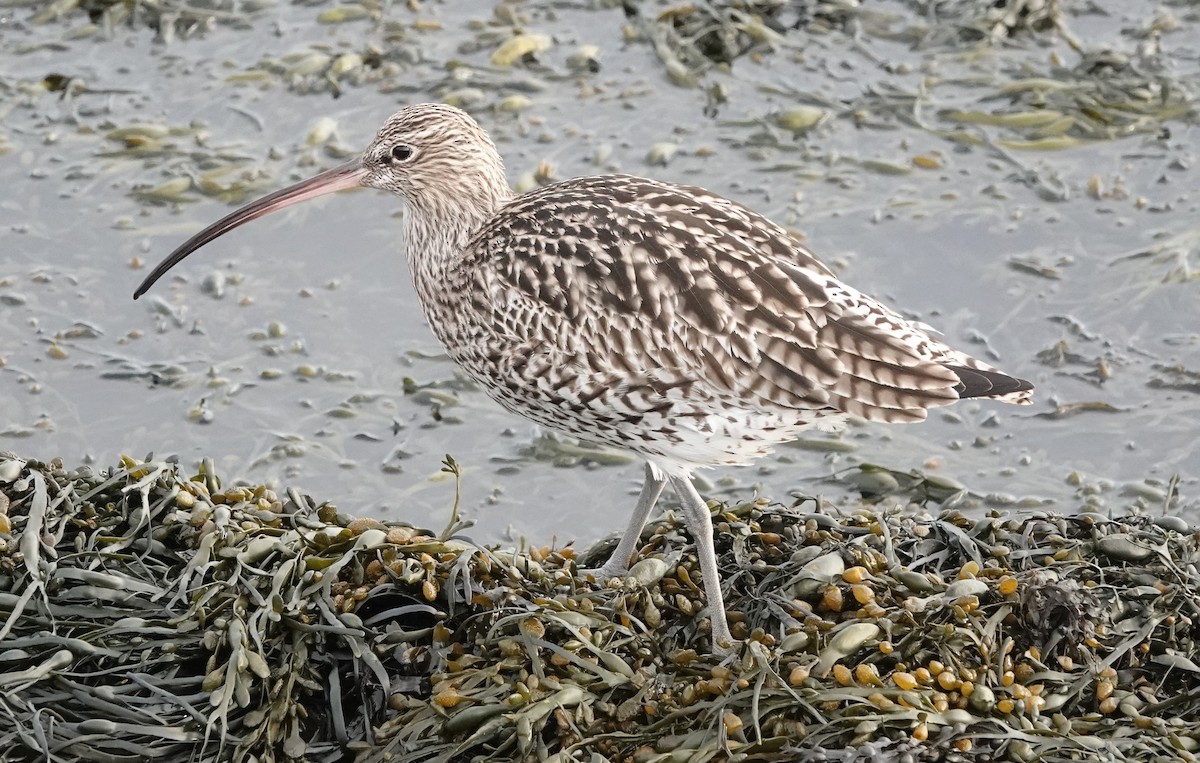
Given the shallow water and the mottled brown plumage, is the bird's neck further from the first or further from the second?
the shallow water

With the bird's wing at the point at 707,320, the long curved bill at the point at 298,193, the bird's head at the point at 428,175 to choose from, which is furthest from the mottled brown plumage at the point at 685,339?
the long curved bill at the point at 298,193

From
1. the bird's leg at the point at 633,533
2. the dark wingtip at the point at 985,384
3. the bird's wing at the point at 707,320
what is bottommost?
the bird's leg at the point at 633,533

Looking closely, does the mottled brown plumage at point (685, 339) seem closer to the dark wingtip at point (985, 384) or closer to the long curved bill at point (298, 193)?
the dark wingtip at point (985, 384)

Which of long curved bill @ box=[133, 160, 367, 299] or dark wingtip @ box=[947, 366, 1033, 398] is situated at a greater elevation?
long curved bill @ box=[133, 160, 367, 299]

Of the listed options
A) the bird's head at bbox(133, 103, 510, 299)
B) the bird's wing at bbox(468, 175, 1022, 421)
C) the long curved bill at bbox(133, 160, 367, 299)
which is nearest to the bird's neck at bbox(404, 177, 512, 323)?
the bird's head at bbox(133, 103, 510, 299)

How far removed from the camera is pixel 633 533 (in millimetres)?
4887

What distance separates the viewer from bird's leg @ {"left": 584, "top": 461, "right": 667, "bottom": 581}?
481 centimetres

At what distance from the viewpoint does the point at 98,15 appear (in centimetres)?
835

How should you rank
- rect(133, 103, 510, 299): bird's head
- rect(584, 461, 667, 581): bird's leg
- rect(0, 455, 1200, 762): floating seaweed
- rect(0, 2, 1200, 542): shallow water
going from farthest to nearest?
rect(0, 2, 1200, 542): shallow water, rect(133, 103, 510, 299): bird's head, rect(584, 461, 667, 581): bird's leg, rect(0, 455, 1200, 762): floating seaweed

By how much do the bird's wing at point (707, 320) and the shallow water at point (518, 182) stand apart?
54.4 inches

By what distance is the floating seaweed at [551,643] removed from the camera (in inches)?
158

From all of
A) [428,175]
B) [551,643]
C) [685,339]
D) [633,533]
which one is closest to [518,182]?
[428,175]

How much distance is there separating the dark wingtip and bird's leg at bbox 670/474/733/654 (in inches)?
32.7

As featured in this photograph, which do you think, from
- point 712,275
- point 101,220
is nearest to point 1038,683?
point 712,275
